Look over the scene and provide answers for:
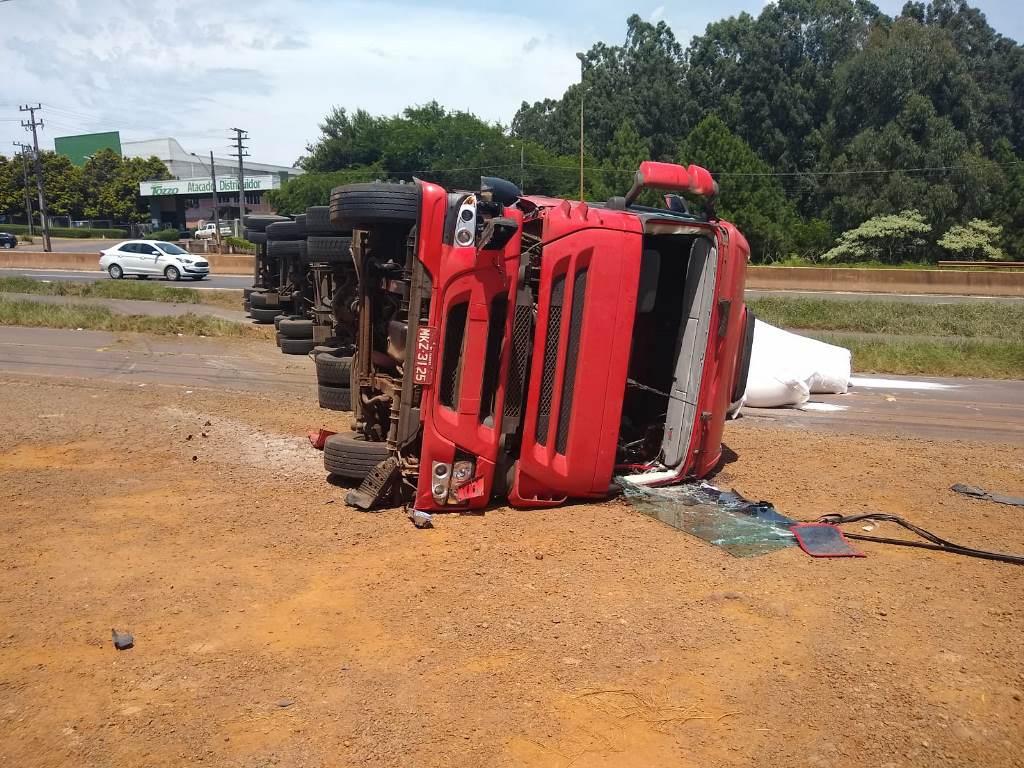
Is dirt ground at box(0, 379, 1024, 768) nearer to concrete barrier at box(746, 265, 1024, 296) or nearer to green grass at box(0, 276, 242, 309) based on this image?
green grass at box(0, 276, 242, 309)

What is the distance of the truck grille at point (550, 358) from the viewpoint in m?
5.66

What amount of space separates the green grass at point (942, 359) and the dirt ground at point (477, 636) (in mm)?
7934

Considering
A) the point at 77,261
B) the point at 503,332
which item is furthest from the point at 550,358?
the point at 77,261

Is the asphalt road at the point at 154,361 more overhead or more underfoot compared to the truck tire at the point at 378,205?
more underfoot

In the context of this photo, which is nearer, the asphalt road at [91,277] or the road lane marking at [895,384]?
the road lane marking at [895,384]

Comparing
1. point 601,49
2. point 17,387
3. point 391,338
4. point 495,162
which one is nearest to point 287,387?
point 17,387

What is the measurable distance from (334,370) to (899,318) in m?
15.2

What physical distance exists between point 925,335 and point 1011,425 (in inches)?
353

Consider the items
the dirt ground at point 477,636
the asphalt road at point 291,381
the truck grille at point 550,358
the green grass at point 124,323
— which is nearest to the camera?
the dirt ground at point 477,636

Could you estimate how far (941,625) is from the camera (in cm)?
411

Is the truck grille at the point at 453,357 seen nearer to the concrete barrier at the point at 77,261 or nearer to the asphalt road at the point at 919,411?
the asphalt road at the point at 919,411

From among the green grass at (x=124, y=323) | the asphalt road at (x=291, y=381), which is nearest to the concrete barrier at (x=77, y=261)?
the green grass at (x=124, y=323)

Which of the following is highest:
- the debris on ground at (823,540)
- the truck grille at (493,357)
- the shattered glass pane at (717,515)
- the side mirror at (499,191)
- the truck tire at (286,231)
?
the side mirror at (499,191)

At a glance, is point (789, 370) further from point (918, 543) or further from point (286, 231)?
point (286, 231)
